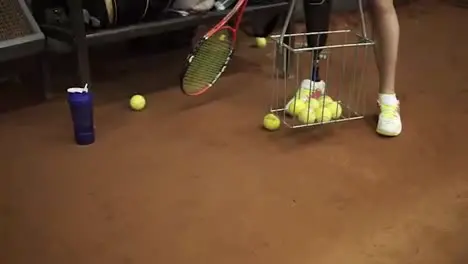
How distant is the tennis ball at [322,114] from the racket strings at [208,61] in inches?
12.6

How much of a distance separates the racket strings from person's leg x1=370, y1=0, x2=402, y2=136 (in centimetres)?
43

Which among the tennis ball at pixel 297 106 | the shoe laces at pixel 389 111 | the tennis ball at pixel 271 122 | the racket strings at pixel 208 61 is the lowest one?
the tennis ball at pixel 271 122

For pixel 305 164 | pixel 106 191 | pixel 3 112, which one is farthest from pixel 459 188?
pixel 3 112

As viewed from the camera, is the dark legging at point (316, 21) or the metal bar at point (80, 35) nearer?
the metal bar at point (80, 35)

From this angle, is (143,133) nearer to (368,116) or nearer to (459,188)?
(368,116)

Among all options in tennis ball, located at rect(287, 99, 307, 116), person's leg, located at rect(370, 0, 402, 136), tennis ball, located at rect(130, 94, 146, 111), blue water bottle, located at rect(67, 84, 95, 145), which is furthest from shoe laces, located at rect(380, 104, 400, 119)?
blue water bottle, located at rect(67, 84, 95, 145)

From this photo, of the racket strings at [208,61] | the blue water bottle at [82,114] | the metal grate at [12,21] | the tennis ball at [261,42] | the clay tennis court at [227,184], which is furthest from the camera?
the tennis ball at [261,42]

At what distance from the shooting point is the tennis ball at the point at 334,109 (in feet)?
5.90

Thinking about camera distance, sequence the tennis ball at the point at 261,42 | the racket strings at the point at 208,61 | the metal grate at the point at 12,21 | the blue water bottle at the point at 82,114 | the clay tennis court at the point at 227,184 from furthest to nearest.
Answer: the tennis ball at the point at 261,42 < the metal grate at the point at 12,21 < the racket strings at the point at 208,61 < the blue water bottle at the point at 82,114 < the clay tennis court at the point at 227,184

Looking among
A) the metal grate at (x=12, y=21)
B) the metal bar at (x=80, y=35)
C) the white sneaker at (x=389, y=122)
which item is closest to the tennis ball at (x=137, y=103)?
the metal bar at (x=80, y=35)

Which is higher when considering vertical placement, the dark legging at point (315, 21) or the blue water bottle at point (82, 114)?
the dark legging at point (315, 21)

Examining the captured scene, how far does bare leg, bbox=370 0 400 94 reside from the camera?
5.75ft

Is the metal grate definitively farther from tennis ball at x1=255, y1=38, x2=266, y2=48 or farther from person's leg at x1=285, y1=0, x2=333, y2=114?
tennis ball at x1=255, y1=38, x2=266, y2=48

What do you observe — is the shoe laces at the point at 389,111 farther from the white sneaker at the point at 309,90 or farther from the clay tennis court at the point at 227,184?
the white sneaker at the point at 309,90
